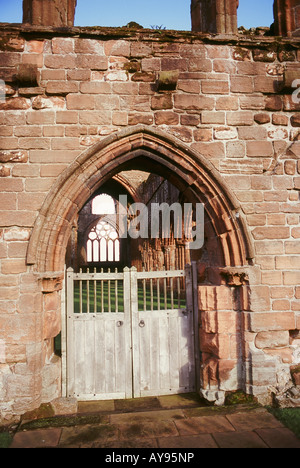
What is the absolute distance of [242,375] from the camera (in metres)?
3.63

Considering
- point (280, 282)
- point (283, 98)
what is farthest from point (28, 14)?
point (280, 282)

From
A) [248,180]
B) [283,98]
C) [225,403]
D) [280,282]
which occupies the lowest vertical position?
[225,403]

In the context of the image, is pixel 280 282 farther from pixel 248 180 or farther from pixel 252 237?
pixel 248 180

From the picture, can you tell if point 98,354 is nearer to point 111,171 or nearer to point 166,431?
point 166,431

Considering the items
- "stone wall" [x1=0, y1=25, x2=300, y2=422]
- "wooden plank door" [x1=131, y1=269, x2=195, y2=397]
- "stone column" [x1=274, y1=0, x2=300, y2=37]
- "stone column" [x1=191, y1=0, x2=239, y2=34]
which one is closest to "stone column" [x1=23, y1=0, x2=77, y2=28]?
"stone wall" [x1=0, y1=25, x2=300, y2=422]

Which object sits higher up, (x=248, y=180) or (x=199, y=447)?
(x=248, y=180)

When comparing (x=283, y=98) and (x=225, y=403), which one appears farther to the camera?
(x=283, y=98)

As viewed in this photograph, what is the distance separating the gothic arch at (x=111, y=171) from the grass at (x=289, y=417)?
1570 mm

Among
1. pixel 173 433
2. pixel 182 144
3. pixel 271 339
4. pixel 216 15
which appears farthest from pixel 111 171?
pixel 173 433

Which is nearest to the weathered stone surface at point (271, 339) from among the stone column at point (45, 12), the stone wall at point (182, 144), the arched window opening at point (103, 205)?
the stone wall at point (182, 144)

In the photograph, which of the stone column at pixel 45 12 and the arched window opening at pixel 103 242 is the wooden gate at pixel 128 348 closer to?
the stone column at pixel 45 12

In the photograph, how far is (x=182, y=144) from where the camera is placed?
3705 mm

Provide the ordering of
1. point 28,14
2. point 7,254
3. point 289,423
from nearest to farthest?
point 289,423
point 7,254
point 28,14

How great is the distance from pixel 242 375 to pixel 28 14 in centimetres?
515
